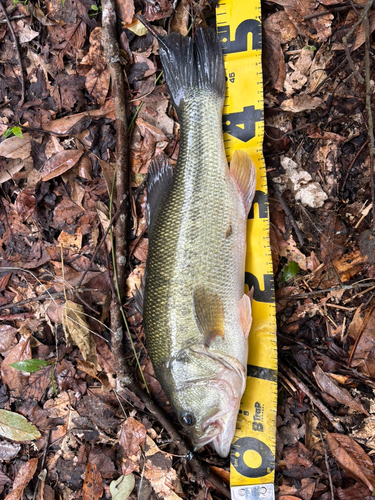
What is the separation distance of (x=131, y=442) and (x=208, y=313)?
1.58 m

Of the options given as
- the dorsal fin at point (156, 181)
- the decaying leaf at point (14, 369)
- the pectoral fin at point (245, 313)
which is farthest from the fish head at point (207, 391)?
the decaying leaf at point (14, 369)

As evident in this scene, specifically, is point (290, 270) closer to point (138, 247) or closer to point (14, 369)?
point (138, 247)

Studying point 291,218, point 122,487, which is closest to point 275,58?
point 291,218

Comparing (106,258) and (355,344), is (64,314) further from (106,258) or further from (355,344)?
(355,344)

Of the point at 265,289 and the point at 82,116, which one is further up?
the point at 82,116

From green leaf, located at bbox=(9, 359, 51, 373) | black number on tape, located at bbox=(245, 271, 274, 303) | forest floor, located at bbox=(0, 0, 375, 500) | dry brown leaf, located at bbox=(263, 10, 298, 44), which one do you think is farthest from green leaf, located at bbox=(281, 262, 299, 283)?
green leaf, located at bbox=(9, 359, 51, 373)

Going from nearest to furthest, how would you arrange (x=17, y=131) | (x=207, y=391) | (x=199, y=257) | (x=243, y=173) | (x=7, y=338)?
(x=207, y=391), (x=199, y=257), (x=243, y=173), (x=17, y=131), (x=7, y=338)

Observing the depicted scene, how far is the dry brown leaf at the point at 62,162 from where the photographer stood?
3461mm

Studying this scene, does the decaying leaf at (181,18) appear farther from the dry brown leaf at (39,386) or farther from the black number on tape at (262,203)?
the dry brown leaf at (39,386)

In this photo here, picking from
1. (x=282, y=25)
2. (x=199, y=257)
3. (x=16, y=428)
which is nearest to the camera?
(x=199, y=257)

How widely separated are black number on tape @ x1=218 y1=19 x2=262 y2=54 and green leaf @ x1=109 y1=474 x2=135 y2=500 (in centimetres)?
406

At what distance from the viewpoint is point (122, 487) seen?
319cm

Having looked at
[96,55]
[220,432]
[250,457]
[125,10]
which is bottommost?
[250,457]

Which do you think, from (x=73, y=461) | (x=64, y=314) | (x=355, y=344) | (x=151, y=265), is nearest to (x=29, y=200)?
(x=64, y=314)
